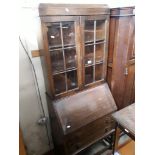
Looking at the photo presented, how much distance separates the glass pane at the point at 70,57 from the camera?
1301 mm

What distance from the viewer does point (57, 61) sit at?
4.22 feet

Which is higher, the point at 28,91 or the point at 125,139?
the point at 28,91

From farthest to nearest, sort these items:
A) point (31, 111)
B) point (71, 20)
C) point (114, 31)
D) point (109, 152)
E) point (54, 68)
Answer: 1. point (109, 152)
2. point (31, 111)
3. point (114, 31)
4. point (54, 68)
5. point (71, 20)

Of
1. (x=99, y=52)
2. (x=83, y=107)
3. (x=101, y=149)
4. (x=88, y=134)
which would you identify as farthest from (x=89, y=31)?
(x=101, y=149)

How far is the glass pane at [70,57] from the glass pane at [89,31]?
18 cm

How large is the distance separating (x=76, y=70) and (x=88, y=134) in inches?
26.9

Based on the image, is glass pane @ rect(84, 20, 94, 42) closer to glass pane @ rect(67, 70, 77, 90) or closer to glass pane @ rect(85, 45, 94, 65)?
glass pane @ rect(85, 45, 94, 65)

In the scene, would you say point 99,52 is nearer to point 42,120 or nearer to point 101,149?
point 42,120

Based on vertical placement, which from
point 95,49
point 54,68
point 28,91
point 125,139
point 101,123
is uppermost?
point 95,49

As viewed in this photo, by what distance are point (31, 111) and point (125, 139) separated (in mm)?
1368

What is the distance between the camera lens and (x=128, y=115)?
3.95 feet
